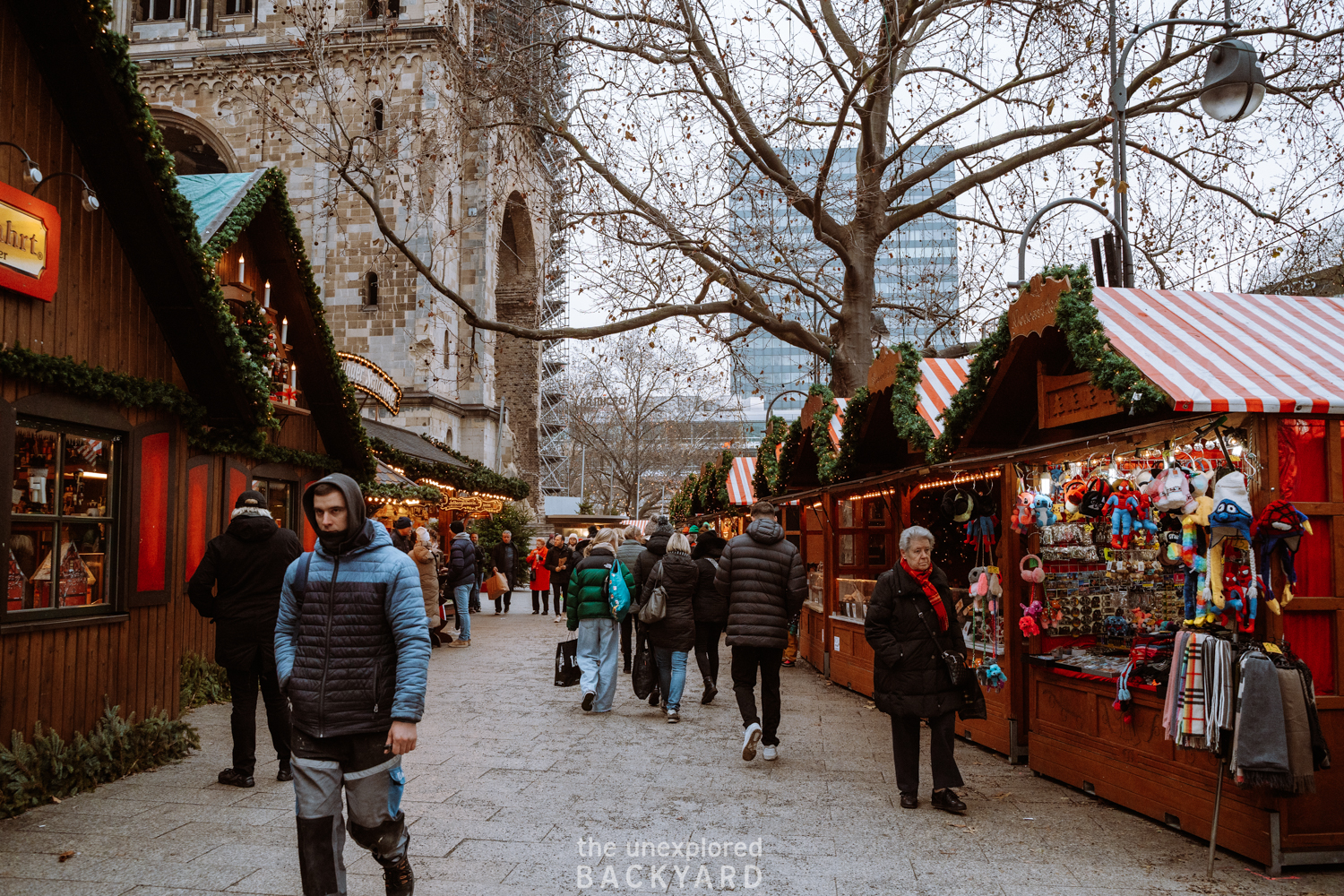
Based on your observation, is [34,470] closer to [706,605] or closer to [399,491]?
[706,605]

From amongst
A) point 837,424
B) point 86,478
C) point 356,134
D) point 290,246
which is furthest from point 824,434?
point 356,134

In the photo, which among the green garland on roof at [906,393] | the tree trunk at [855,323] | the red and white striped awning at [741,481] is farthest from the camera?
the red and white striped awning at [741,481]

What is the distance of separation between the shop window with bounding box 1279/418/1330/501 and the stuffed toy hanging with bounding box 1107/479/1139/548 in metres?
0.90

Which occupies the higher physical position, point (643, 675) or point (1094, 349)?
point (1094, 349)

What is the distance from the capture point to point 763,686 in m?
7.43

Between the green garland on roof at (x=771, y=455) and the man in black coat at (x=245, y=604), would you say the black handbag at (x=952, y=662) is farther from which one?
the green garland on roof at (x=771, y=455)

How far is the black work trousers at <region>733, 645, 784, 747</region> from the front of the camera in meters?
7.44

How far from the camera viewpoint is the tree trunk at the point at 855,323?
15.5 meters

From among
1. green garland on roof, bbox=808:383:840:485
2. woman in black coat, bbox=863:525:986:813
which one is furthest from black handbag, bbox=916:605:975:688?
green garland on roof, bbox=808:383:840:485

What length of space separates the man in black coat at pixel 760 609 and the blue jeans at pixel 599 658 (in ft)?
7.11

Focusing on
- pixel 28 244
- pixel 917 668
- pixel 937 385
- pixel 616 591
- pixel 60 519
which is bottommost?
pixel 917 668

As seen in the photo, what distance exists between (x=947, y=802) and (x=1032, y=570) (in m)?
2.11

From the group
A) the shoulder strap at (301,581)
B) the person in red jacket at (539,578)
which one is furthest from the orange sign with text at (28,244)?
the person in red jacket at (539,578)

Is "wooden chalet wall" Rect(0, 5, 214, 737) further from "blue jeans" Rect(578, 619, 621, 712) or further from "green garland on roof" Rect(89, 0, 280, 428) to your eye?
"blue jeans" Rect(578, 619, 621, 712)
